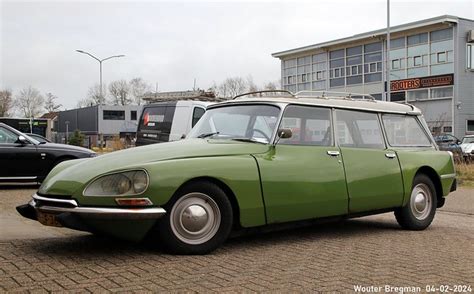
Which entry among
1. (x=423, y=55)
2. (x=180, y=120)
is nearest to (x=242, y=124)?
(x=180, y=120)

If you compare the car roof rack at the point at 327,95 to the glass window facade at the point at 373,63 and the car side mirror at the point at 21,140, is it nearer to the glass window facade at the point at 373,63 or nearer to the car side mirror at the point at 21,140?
the car side mirror at the point at 21,140

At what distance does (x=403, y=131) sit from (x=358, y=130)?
1.03m

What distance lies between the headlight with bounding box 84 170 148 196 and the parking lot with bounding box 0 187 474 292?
0.60 m

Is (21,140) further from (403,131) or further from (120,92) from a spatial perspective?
(120,92)

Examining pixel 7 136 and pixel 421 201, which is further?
pixel 7 136

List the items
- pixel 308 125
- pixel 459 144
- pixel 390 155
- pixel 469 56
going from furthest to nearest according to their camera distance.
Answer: pixel 469 56 → pixel 459 144 → pixel 390 155 → pixel 308 125

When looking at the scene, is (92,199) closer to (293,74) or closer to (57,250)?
(57,250)

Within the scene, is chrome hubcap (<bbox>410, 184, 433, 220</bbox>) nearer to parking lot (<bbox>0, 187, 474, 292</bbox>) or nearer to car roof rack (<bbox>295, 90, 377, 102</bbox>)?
parking lot (<bbox>0, 187, 474, 292</bbox>)

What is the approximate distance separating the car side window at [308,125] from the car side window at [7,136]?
25.4 ft

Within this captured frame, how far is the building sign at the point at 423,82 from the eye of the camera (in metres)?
44.6

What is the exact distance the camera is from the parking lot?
4164 millimetres

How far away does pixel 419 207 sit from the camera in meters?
7.38

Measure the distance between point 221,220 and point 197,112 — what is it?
954 centimetres

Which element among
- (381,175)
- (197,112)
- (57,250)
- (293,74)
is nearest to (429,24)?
(293,74)
